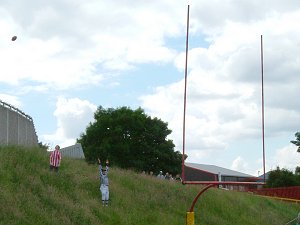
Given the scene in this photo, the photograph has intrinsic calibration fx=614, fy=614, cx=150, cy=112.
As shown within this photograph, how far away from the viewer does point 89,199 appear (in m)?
26.7

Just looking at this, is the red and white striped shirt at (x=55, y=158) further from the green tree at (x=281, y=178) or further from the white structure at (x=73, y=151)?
the green tree at (x=281, y=178)

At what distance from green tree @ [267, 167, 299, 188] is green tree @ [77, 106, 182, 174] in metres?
11.2

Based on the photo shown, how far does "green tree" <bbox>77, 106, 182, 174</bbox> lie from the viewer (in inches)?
2864

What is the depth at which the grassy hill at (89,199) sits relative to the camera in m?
23.3

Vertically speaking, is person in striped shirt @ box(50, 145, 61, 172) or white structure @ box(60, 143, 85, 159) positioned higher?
white structure @ box(60, 143, 85, 159)

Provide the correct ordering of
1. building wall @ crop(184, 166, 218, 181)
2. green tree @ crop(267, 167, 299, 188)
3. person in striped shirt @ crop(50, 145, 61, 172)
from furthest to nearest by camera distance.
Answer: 1. building wall @ crop(184, 166, 218, 181)
2. green tree @ crop(267, 167, 299, 188)
3. person in striped shirt @ crop(50, 145, 61, 172)

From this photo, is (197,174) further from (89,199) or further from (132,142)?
(89,199)

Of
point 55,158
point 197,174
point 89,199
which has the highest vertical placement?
point 197,174

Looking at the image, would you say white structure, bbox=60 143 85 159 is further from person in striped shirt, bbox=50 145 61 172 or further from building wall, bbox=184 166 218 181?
building wall, bbox=184 166 218 181

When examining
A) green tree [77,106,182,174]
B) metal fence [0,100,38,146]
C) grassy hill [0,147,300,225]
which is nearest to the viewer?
grassy hill [0,147,300,225]

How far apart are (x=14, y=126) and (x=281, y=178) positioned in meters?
42.6

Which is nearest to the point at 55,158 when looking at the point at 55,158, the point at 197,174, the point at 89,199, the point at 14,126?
the point at 55,158

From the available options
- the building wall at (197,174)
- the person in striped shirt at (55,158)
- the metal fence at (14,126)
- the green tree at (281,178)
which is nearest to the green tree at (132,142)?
the green tree at (281,178)

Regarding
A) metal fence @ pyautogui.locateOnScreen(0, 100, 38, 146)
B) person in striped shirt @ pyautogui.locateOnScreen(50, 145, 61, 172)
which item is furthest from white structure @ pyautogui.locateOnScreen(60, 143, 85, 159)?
person in striped shirt @ pyautogui.locateOnScreen(50, 145, 61, 172)
